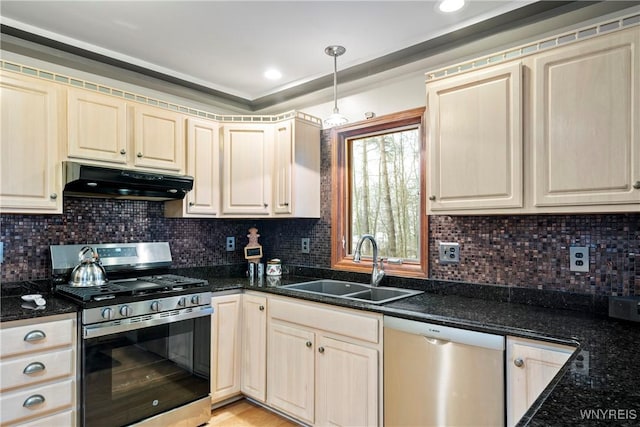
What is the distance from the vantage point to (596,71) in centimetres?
160

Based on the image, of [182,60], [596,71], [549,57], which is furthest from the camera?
[182,60]

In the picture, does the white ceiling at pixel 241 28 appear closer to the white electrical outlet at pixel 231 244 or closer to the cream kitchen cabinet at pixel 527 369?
the white electrical outlet at pixel 231 244

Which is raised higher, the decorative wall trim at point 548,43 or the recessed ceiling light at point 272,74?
the recessed ceiling light at point 272,74

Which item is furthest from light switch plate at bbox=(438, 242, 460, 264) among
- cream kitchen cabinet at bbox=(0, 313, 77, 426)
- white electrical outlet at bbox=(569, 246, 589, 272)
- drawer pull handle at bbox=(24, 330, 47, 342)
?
drawer pull handle at bbox=(24, 330, 47, 342)

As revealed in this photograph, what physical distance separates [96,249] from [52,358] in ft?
2.79

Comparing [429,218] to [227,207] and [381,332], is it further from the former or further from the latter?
[227,207]

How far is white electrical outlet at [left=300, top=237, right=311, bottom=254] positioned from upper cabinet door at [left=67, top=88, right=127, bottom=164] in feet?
4.91

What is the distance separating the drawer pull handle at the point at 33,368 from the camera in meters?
1.77

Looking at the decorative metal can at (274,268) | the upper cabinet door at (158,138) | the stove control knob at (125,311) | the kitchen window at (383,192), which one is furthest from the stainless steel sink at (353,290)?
the upper cabinet door at (158,138)

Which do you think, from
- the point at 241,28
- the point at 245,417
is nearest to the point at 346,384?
the point at 245,417

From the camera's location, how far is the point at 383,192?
9.25ft

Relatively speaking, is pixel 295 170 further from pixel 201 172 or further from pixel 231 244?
pixel 231 244

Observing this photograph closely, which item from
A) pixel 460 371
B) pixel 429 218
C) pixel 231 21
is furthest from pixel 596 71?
pixel 231 21

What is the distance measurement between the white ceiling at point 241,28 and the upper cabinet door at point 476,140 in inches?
16.8
